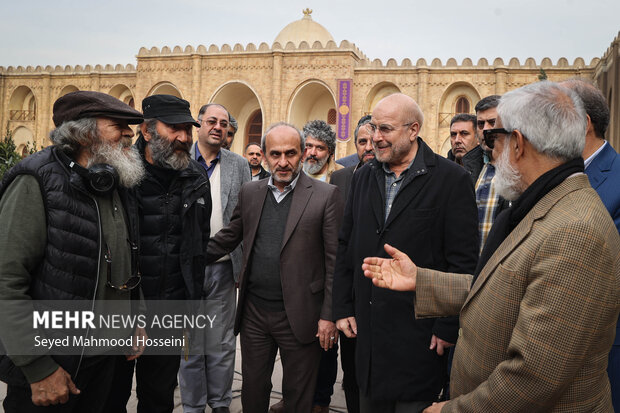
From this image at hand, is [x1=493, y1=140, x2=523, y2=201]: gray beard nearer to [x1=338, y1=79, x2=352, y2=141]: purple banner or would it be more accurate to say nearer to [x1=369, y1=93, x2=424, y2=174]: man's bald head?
[x1=369, y1=93, x2=424, y2=174]: man's bald head

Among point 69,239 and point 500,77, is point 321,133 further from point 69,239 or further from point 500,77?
point 500,77

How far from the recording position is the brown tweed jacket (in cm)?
137

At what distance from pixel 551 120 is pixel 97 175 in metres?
1.93

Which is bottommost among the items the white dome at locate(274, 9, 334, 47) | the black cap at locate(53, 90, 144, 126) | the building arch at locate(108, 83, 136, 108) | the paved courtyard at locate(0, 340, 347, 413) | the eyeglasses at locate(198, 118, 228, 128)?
the paved courtyard at locate(0, 340, 347, 413)

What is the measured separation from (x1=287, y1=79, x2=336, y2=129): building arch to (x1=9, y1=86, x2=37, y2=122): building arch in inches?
593

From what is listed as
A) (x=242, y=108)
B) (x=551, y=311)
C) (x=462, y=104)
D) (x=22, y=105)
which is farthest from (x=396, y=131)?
(x=22, y=105)

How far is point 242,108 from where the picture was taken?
25.7m

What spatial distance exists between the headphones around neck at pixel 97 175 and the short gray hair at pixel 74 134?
62mm

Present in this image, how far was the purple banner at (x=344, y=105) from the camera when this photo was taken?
21.6 metres

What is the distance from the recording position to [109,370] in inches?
97.5

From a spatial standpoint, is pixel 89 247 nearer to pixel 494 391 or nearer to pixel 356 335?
pixel 356 335

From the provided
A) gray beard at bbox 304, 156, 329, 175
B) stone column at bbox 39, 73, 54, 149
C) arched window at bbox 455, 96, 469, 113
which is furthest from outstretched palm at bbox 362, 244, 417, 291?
stone column at bbox 39, 73, 54, 149

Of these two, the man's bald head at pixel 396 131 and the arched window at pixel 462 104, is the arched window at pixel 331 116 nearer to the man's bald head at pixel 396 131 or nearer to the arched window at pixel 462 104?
the arched window at pixel 462 104

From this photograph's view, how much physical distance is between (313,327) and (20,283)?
159 cm
